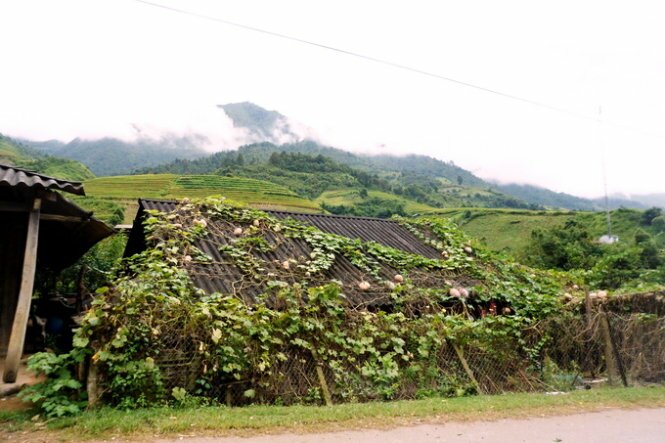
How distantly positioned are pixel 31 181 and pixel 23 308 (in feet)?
5.01

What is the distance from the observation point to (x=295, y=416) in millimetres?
4973

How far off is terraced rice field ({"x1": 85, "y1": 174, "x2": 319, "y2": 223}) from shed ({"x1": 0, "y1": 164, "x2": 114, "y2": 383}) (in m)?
32.6

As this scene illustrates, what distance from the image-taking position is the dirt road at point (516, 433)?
4457 millimetres

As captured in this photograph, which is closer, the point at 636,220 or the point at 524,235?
the point at 636,220

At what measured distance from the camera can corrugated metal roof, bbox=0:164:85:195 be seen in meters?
5.17

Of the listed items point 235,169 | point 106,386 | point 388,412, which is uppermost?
point 235,169

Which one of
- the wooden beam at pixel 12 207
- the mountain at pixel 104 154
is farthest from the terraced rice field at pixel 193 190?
the mountain at pixel 104 154

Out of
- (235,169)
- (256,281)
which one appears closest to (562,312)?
(256,281)

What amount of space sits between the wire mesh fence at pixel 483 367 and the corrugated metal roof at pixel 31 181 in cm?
227

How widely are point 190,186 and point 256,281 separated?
4627 centimetres

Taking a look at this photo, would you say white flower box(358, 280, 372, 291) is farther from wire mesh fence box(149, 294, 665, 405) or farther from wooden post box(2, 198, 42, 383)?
wooden post box(2, 198, 42, 383)

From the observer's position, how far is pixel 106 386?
4.96 m

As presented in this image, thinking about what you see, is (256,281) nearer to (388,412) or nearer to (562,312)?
→ (388,412)

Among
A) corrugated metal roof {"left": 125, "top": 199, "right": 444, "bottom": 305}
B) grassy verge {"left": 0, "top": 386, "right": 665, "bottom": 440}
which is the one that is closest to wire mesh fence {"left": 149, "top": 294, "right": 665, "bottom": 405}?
grassy verge {"left": 0, "top": 386, "right": 665, "bottom": 440}
